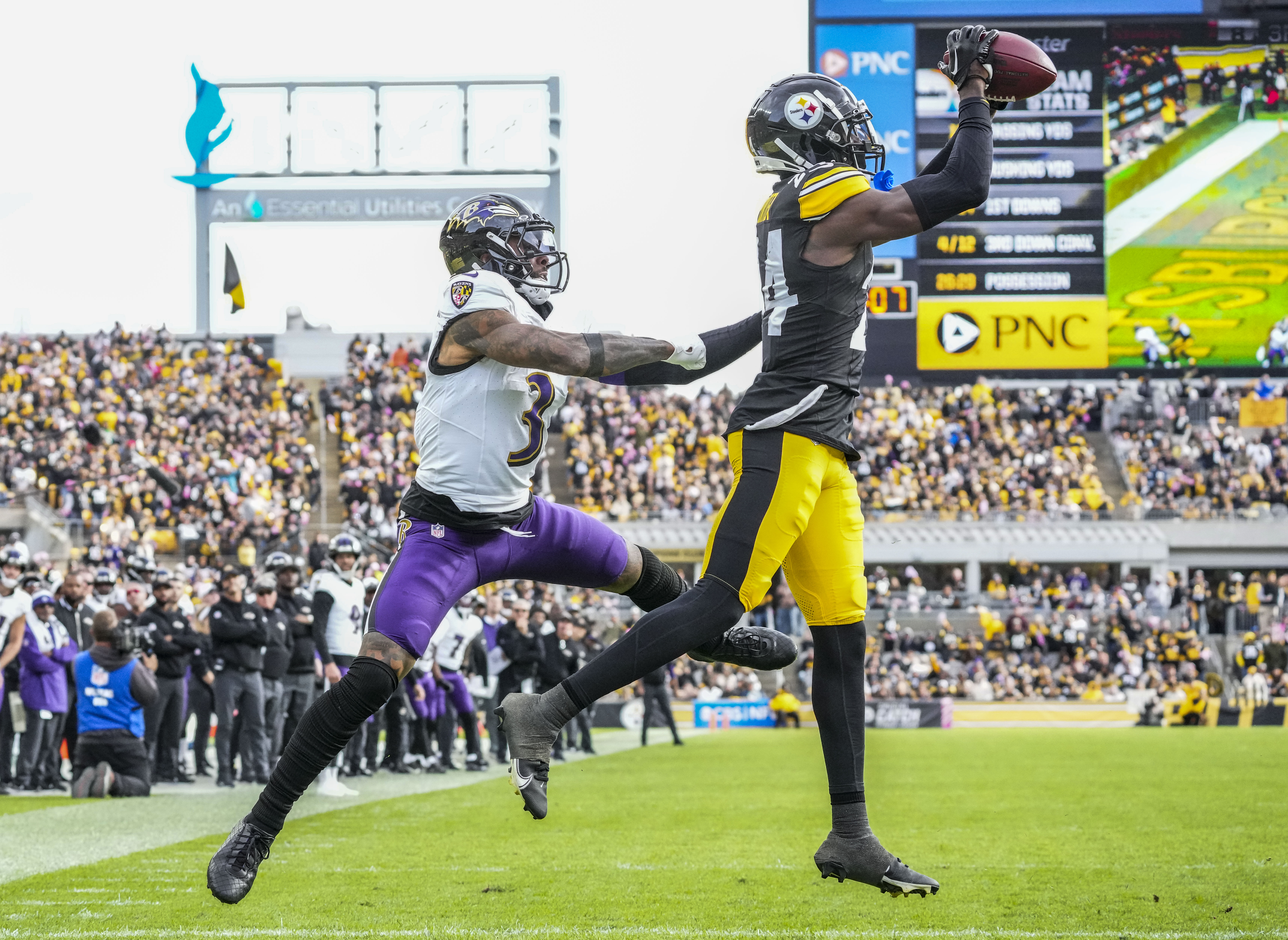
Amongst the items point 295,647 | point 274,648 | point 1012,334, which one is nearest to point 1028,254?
point 1012,334

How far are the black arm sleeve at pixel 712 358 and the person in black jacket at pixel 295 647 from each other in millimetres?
7971

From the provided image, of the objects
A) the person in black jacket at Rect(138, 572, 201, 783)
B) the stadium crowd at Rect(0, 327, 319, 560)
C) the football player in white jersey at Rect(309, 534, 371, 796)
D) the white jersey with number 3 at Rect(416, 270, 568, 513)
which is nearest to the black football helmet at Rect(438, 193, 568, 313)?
the white jersey with number 3 at Rect(416, 270, 568, 513)

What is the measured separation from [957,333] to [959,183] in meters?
28.4

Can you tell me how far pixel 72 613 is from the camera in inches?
509

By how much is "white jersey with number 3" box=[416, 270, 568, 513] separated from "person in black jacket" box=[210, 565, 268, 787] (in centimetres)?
780

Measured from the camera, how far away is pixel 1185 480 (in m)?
35.0

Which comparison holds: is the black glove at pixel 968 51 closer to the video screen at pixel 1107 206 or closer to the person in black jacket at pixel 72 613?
the person in black jacket at pixel 72 613

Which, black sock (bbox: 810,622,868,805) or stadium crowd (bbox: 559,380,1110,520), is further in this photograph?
stadium crowd (bbox: 559,380,1110,520)

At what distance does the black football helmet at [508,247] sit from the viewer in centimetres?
529

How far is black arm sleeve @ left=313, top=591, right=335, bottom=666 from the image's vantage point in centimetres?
1198

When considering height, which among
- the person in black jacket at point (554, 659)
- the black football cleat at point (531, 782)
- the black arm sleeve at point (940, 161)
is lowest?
the person in black jacket at point (554, 659)

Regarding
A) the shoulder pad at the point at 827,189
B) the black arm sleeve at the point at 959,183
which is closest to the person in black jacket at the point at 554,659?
the shoulder pad at the point at 827,189

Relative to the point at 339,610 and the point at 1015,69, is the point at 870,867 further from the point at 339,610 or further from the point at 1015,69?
the point at 339,610

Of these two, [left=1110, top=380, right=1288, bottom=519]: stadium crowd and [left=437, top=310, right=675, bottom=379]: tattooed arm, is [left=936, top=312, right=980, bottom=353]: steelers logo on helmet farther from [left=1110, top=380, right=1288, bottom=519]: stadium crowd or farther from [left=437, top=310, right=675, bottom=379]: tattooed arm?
[left=437, top=310, right=675, bottom=379]: tattooed arm
